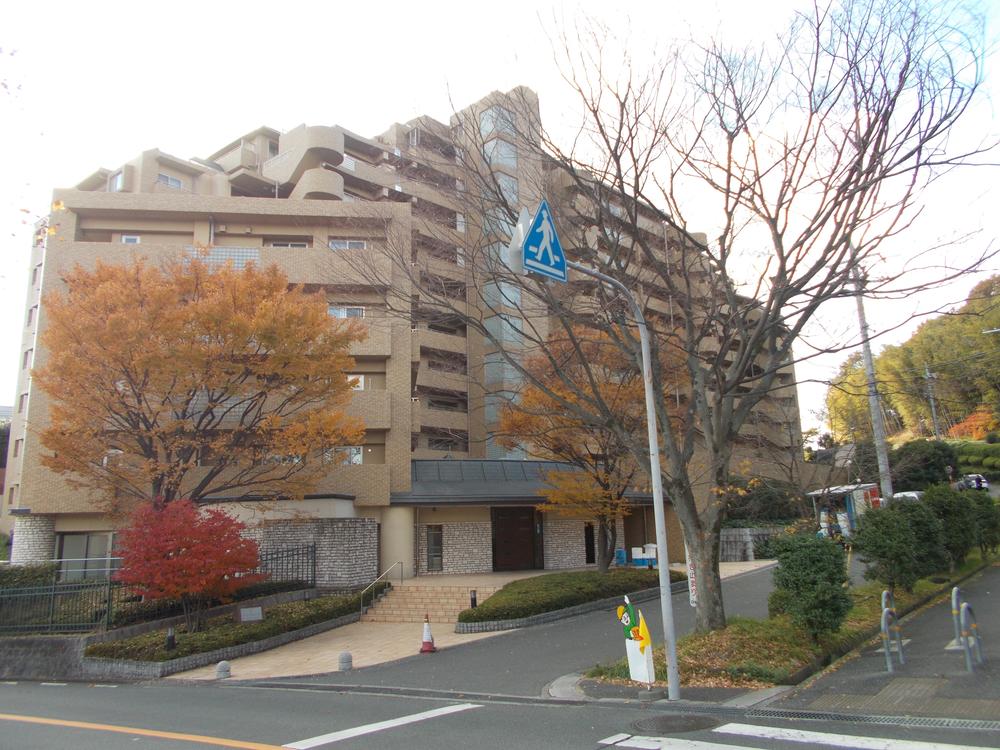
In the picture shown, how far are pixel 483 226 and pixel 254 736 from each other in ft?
29.6

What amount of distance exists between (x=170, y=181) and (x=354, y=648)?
30472 millimetres

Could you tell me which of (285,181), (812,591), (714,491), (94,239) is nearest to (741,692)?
(812,591)

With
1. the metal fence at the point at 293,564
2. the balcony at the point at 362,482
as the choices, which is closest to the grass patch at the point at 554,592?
the metal fence at the point at 293,564

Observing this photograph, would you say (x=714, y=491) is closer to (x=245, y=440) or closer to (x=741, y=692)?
(x=741, y=692)

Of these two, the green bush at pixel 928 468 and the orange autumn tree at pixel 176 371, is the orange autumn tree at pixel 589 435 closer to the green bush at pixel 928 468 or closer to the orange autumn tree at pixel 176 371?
the orange autumn tree at pixel 176 371

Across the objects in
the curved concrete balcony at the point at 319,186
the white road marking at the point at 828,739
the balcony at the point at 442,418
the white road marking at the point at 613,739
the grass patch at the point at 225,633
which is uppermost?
the curved concrete balcony at the point at 319,186

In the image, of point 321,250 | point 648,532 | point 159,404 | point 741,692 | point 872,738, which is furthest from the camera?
point 648,532

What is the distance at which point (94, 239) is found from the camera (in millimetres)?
27734

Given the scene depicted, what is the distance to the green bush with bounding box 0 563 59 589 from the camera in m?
20.0

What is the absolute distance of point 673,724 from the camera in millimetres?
7129

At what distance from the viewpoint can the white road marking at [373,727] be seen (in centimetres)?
706

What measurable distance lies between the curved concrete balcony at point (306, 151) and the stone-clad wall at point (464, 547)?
20.0 m

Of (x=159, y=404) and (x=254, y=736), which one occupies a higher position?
(x=159, y=404)

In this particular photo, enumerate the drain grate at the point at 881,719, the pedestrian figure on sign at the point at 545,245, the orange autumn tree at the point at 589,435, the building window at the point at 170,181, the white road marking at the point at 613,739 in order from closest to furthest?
the drain grate at the point at 881,719 < the white road marking at the point at 613,739 < the pedestrian figure on sign at the point at 545,245 < the orange autumn tree at the point at 589,435 < the building window at the point at 170,181
